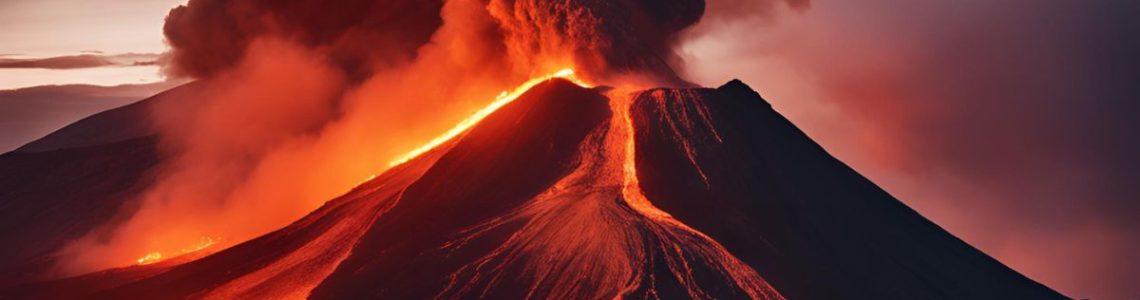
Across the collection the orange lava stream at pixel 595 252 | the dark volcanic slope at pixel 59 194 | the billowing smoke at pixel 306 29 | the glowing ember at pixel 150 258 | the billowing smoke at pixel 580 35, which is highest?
the billowing smoke at pixel 306 29

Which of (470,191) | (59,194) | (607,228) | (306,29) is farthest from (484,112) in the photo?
(59,194)

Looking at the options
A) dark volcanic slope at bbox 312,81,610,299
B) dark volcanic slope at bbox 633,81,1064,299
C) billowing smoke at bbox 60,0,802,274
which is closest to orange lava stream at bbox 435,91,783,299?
dark volcanic slope at bbox 312,81,610,299

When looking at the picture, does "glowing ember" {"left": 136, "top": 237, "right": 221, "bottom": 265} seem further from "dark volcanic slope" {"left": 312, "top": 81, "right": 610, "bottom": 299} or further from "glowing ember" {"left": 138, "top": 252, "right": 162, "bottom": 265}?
"dark volcanic slope" {"left": 312, "top": 81, "right": 610, "bottom": 299}

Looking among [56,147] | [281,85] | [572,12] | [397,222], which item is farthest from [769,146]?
[56,147]

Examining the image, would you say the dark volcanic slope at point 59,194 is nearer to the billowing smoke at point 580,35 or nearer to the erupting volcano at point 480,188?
the erupting volcano at point 480,188

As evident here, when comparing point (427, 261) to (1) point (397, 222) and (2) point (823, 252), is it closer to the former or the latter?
(1) point (397, 222)

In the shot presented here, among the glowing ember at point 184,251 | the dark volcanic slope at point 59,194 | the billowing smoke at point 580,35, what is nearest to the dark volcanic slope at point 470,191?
the billowing smoke at point 580,35
